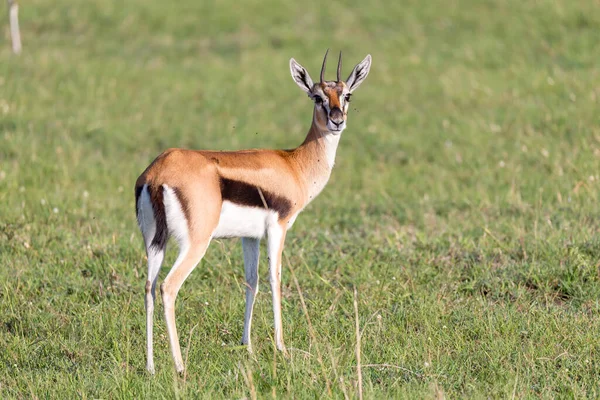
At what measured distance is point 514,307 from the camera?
5637 mm

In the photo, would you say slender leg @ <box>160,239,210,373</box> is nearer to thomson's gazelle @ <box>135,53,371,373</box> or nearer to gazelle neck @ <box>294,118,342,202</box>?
thomson's gazelle @ <box>135,53,371,373</box>

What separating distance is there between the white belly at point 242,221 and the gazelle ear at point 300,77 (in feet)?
3.47

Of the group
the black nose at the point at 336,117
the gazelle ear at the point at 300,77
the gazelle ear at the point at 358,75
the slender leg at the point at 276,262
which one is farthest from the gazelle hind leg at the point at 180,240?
the gazelle ear at the point at 358,75

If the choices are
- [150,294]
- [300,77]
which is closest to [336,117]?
[300,77]

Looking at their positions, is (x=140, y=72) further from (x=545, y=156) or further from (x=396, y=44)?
(x=545, y=156)

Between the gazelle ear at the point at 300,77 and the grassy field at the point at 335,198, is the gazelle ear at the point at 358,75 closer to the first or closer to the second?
the gazelle ear at the point at 300,77

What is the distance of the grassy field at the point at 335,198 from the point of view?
190 inches

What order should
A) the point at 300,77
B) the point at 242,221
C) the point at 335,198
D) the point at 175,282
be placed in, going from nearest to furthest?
the point at 175,282 < the point at 242,221 < the point at 300,77 < the point at 335,198

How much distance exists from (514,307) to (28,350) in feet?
9.78

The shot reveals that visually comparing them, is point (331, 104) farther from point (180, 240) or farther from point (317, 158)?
point (180, 240)

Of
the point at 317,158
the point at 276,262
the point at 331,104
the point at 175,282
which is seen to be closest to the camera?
the point at 175,282

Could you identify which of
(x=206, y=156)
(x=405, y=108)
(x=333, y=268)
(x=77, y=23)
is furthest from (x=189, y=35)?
(x=206, y=156)

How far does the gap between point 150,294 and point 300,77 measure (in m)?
1.91

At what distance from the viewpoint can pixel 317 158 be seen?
5758 millimetres
